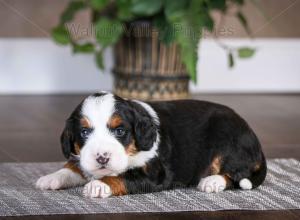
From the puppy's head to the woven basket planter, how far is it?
146 centimetres

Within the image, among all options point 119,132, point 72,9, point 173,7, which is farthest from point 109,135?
point 72,9

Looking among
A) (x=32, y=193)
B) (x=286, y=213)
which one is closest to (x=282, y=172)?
(x=286, y=213)

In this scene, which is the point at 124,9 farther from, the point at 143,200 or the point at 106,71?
the point at 143,200

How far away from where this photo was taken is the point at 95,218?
1623mm

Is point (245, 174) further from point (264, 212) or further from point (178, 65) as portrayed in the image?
point (178, 65)

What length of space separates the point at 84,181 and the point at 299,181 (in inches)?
23.0

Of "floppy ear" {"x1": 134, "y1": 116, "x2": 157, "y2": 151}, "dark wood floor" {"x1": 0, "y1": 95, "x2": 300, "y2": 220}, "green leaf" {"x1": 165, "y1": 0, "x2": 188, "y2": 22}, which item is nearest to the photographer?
"dark wood floor" {"x1": 0, "y1": 95, "x2": 300, "y2": 220}

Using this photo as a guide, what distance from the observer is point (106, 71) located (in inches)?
158

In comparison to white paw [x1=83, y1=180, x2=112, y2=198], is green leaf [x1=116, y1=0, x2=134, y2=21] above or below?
above

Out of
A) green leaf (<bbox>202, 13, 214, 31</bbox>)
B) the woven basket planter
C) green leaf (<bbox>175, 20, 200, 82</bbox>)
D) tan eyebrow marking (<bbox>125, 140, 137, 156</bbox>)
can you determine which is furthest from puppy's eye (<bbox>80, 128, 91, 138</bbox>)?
the woven basket planter

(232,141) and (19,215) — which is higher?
(232,141)

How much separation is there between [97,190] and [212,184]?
0.99 feet

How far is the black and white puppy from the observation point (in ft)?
5.70

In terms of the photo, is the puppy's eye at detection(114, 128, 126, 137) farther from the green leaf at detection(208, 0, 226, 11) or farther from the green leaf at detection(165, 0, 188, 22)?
the green leaf at detection(208, 0, 226, 11)
